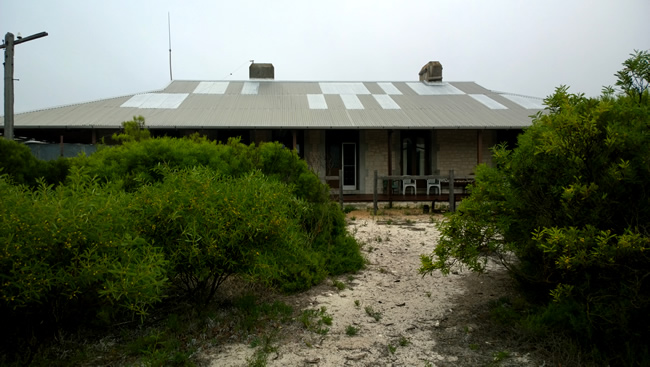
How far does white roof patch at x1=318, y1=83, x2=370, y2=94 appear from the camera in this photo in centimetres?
1816

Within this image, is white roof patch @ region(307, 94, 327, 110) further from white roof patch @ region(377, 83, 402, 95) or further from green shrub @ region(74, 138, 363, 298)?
green shrub @ region(74, 138, 363, 298)

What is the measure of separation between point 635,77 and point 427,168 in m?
12.1

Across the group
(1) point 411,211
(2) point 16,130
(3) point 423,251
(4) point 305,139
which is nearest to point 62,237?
(3) point 423,251

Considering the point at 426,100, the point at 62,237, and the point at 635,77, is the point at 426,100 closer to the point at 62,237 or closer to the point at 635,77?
the point at 635,77

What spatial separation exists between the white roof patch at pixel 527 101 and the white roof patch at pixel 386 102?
481 cm

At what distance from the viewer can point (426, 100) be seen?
16.8m

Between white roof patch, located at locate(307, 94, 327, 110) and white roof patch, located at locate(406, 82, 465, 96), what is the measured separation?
4362 millimetres

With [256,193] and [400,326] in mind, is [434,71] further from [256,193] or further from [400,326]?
[256,193]

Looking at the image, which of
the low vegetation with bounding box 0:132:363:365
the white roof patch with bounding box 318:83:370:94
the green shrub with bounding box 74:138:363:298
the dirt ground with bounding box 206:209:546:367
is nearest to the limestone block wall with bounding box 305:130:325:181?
the white roof patch with bounding box 318:83:370:94

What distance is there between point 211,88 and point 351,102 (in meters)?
6.32

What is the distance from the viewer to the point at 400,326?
400 centimetres

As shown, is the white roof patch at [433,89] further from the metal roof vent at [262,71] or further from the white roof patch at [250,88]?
the white roof patch at [250,88]

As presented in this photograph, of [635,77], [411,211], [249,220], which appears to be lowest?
[411,211]

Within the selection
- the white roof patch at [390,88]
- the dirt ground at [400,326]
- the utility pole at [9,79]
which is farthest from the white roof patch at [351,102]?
the dirt ground at [400,326]
